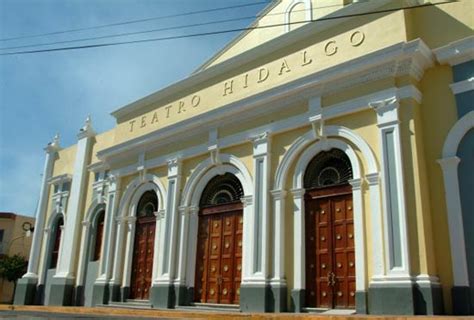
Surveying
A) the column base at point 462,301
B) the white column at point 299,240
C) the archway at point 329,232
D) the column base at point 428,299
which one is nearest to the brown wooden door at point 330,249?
the archway at point 329,232

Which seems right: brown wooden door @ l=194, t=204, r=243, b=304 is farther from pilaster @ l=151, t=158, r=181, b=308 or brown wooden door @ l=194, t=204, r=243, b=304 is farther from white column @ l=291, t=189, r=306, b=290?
white column @ l=291, t=189, r=306, b=290

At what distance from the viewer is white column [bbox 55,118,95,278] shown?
49.7ft

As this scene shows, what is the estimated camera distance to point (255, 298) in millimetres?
9523

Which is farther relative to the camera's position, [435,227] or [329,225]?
[329,225]

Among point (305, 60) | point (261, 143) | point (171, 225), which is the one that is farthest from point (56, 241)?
point (305, 60)

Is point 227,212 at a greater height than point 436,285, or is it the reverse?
point 227,212

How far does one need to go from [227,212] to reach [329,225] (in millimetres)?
2865

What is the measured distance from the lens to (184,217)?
11844 millimetres

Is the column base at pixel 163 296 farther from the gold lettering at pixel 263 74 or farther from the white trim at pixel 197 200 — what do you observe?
the gold lettering at pixel 263 74

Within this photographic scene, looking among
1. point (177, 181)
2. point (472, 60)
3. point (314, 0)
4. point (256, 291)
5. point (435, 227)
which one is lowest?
point (256, 291)

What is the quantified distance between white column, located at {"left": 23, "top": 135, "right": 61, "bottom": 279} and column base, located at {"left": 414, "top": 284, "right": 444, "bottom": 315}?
13.3m

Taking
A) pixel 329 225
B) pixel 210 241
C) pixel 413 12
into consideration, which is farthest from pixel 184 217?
pixel 413 12

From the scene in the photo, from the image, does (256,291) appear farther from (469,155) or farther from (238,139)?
(469,155)

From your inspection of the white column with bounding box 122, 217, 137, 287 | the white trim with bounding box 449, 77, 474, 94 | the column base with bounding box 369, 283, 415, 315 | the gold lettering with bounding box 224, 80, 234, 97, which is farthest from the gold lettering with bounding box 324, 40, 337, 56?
the white column with bounding box 122, 217, 137, 287
